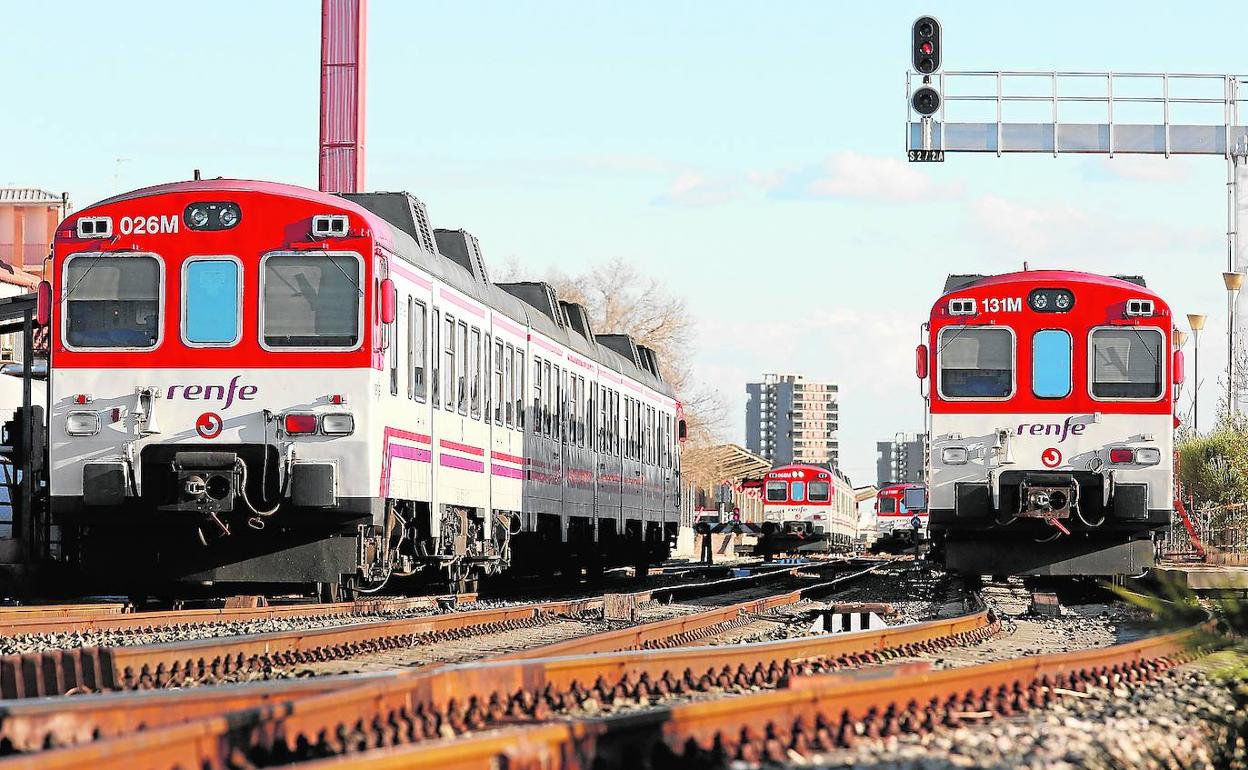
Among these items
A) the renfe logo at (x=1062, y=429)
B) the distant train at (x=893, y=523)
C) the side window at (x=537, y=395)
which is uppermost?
the side window at (x=537, y=395)

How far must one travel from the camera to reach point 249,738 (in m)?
5.25

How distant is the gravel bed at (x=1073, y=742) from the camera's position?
573cm

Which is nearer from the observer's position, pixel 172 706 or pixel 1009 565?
pixel 172 706

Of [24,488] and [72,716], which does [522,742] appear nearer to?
[72,716]

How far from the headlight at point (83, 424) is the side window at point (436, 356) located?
3.17m

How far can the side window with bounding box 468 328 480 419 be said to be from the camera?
1767 cm

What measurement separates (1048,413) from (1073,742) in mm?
11940

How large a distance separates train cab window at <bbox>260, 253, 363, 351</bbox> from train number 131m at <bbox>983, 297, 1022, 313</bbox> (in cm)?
685

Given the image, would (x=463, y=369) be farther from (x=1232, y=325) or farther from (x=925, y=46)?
(x=1232, y=325)

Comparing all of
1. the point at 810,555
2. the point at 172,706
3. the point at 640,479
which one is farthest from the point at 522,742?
the point at 810,555

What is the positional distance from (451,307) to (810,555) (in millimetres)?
41716

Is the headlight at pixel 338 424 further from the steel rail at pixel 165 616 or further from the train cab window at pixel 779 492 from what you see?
the train cab window at pixel 779 492

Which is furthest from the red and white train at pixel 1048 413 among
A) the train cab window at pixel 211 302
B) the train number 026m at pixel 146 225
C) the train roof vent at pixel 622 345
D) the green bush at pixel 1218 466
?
the green bush at pixel 1218 466

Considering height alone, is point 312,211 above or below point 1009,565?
above
